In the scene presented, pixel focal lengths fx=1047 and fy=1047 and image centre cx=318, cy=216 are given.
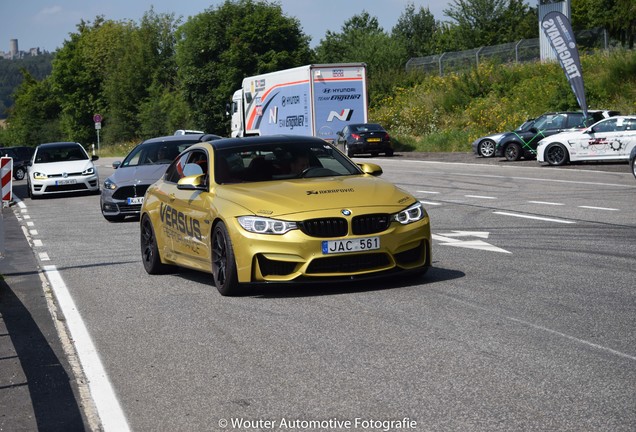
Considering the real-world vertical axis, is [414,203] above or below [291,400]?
above

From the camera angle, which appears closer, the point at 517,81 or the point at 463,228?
the point at 463,228

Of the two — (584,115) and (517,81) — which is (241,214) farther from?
(517,81)

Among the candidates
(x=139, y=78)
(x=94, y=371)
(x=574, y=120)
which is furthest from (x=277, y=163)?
(x=139, y=78)

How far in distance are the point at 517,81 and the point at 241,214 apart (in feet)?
145

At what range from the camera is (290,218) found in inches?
350

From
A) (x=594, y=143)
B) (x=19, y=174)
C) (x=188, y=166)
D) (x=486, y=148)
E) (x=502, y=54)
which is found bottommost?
(x=19, y=174)

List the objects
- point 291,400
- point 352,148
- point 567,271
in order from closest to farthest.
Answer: point 291,400 → point 567,271 → point 352,148

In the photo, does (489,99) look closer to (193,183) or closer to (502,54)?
(502,54)

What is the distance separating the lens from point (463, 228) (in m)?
14.9

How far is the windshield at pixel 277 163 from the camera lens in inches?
400

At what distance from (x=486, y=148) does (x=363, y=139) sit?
717cm

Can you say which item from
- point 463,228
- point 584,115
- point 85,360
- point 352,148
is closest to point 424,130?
point 352,148

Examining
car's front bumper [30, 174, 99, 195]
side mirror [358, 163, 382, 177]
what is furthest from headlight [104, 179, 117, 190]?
side mirror [358, 163, 382, 177]

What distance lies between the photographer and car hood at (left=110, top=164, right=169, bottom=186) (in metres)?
19.6
